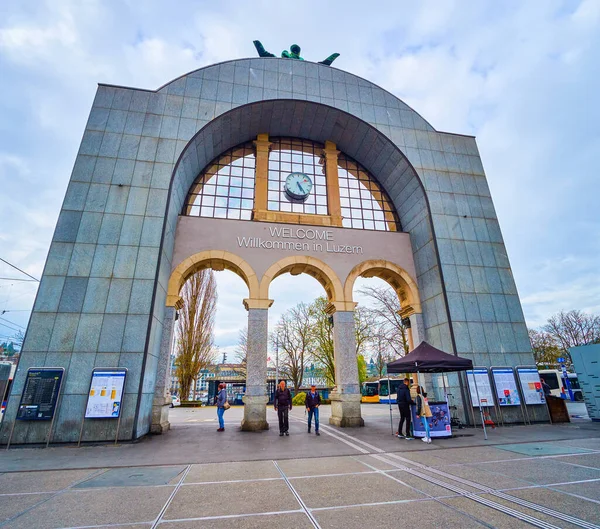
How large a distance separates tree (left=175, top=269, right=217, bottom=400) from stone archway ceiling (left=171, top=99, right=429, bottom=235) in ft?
49.2

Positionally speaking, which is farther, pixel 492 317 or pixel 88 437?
pixel 492 317

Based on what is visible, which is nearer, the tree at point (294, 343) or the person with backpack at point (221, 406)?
the person with backpack at point (221, 406)

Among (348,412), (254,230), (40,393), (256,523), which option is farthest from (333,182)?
(256,523)

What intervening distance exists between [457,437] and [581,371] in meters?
7.64

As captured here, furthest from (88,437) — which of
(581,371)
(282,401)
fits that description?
(581,371)

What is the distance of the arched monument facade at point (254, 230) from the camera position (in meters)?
10.2

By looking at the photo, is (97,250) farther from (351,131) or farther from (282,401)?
(351,131)

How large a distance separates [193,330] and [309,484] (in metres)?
24.7

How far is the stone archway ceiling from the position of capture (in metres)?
14.5

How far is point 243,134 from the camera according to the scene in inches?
634

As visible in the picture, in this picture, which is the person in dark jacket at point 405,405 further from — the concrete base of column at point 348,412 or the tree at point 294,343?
the tree at point 294,343

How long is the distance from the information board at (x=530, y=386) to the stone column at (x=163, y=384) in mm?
13322

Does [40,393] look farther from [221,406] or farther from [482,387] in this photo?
[482,387]

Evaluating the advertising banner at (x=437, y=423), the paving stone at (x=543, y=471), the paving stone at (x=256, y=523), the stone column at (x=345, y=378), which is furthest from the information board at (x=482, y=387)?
the paving stone at (x=256, y=523)
